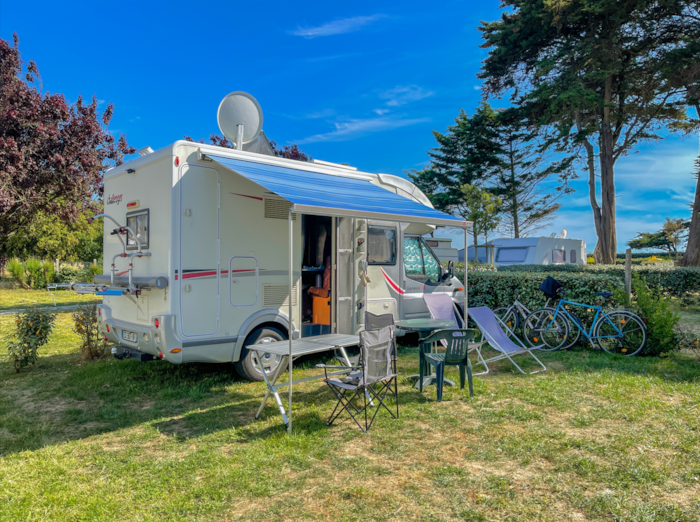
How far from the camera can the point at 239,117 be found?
655cm

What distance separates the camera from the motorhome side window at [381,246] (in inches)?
259

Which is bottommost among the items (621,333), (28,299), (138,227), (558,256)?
(621,333)

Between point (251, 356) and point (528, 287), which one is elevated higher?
point (528, 287)

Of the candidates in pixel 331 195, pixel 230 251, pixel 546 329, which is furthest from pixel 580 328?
pixel 230 251

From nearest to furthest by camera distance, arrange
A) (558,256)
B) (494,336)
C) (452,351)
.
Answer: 1. (452,351)
2. (494,336)
3. (558,256)

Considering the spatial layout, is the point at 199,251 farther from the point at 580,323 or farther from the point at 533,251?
the point at 533,251

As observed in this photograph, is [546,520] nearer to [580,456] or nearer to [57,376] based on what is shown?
[580,456]

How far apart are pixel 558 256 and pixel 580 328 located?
470 inches

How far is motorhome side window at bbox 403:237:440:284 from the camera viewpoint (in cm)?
717

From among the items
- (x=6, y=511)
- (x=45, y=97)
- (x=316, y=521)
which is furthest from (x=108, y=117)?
(x=316, y=521)

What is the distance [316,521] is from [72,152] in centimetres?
1110

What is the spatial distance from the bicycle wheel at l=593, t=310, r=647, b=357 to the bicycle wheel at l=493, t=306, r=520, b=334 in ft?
3.92

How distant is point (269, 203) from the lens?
5547 mm

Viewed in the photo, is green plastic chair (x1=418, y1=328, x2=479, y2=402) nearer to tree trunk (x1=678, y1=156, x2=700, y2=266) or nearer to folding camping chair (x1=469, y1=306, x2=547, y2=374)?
folding camping chair (x1=469, y1=306, x2=547, y2=374)
